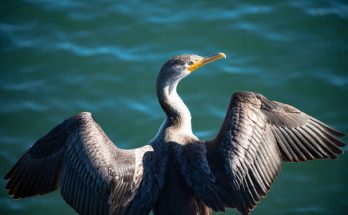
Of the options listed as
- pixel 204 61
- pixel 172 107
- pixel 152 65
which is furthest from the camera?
pixel 152 65

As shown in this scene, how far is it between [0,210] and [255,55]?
5.18 m

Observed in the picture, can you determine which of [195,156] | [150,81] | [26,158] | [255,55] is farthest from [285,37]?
[26,158]

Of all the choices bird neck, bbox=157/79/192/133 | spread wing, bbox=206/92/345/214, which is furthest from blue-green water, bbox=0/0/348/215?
bird neck, bbox=157/79/192/133

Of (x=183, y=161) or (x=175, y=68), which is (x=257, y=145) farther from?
(x=175, y=68)

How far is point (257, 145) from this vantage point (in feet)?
24.0

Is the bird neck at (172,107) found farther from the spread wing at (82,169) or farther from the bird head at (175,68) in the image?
the spread wing at (82,169)

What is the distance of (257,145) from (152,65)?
13.4ft

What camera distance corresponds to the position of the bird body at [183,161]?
7.13 meters

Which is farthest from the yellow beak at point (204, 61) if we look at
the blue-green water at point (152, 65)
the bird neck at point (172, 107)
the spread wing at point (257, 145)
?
the blue-green water at point (152, 65)

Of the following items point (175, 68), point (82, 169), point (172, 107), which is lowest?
point (82, 169)

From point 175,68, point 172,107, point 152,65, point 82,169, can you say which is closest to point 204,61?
point 175,68

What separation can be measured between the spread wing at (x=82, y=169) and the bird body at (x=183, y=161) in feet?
0.04

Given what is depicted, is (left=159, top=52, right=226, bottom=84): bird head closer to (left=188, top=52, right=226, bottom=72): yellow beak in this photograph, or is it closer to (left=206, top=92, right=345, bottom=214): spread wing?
(left=188, top=52, right=226, bottom=72): yellow beak

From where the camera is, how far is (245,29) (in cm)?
1127
